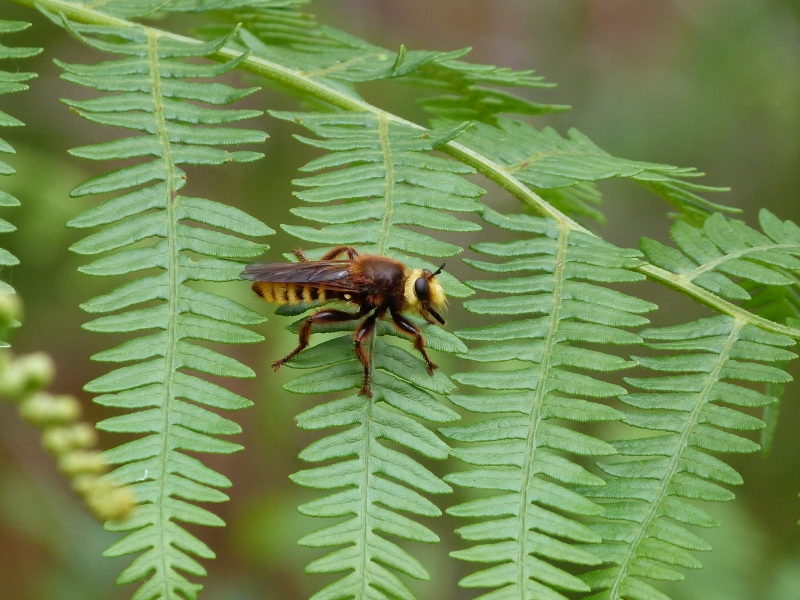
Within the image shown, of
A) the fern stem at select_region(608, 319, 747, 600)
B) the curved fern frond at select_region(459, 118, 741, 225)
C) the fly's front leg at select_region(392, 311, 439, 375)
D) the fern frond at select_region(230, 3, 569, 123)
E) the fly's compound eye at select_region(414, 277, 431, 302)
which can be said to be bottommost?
the fern stem at select_region(608, 319, 747, 600)

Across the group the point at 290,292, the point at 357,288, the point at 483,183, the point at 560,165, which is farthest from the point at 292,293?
the point at 483,183

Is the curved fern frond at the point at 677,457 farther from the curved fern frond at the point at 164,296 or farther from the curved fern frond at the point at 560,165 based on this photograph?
the curved fern frond at the point at 164,296

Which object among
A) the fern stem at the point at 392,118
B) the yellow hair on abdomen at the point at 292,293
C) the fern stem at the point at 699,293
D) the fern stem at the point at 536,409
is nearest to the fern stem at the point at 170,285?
the fern stem at the point at 392,118

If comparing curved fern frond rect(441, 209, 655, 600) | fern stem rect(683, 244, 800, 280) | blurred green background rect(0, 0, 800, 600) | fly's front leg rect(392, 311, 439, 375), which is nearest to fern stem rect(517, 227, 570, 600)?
curved fern frond rect(441, 209, 655, 600)

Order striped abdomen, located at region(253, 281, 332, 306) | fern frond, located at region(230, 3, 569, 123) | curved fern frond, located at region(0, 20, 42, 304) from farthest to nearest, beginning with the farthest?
fern frond, located at region(230, 3, 569, 123)
striped abdomen, located at region(253, 281, 332, 306)
curved fern frond, located at region(0, 20, 42, 304)

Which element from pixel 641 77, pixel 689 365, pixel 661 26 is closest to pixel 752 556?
pixel 689 365

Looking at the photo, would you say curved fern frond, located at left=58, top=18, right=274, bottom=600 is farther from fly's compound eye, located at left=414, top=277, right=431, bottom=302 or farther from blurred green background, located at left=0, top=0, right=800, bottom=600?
blurred green background, located at left=0, top=0, right=800, bottom=600
